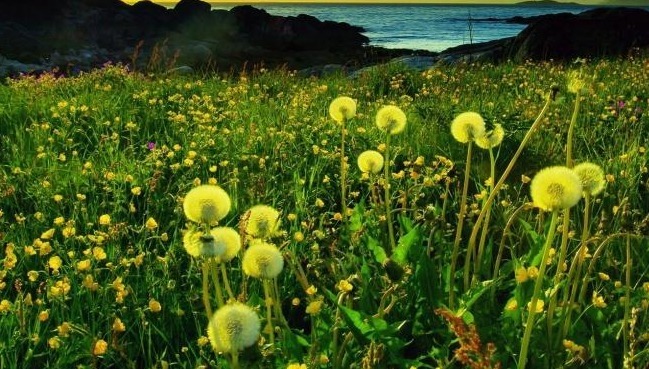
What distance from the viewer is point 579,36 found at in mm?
17031

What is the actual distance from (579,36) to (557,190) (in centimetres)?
1683

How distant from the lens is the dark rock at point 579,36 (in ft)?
53.6

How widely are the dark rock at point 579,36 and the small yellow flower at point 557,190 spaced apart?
14.9 meters

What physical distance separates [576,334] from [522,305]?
0.20 metres

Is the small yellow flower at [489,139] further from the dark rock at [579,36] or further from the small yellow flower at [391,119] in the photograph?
the dark rock at [579,36]

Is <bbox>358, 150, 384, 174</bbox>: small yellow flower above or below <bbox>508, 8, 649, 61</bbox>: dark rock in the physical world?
below

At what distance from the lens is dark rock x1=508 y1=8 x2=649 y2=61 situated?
1634 cm

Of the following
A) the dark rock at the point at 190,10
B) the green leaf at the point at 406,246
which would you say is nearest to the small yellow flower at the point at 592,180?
the green leaf at the point at 406,246

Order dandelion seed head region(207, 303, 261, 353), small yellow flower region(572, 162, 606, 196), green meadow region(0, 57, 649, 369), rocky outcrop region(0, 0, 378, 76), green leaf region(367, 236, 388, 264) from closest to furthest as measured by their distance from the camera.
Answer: dandelion seed head region(207, 303, 261, 353) < small yellow flower region(572, 162, 606, 196) < green meadow region(0, 57, 649, 369) < green leaf region(367, 236, 388, 264) < rocky outcrop region(0, 0, 378, 76)

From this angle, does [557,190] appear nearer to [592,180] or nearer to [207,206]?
[592,180]

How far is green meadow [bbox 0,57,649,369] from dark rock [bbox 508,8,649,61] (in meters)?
9.22

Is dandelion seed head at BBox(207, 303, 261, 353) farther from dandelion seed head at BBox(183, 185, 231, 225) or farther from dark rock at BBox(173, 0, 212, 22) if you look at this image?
dark rock at BBox(173, 0, 212, 22)

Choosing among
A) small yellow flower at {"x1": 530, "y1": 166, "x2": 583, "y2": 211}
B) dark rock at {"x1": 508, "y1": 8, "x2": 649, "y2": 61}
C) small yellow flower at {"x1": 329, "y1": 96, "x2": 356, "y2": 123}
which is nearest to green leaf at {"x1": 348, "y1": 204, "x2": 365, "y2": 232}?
A: small yellow flower at {"x1": 329, "y1": 96, "x2": 356, "y2": 123}

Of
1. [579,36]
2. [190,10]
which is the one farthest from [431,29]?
[579,36]
